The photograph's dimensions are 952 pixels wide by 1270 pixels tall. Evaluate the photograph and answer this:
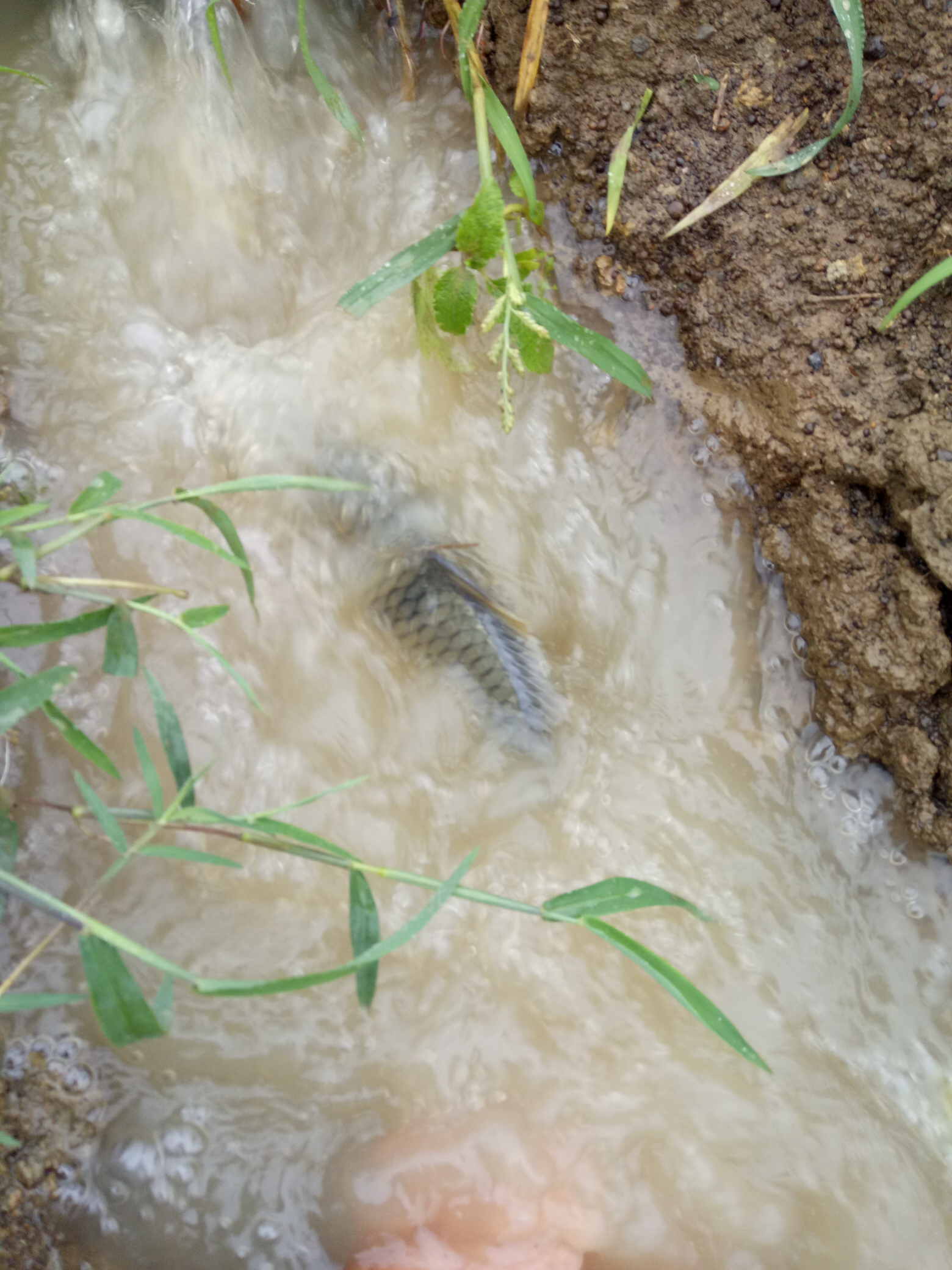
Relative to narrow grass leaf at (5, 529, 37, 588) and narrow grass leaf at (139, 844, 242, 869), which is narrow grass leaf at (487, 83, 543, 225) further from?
narrow grass leaf at (139, 844, 242, 869)

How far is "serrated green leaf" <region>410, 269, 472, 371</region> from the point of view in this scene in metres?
2.04

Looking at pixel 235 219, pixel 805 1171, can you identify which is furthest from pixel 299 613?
pixel 805 1171

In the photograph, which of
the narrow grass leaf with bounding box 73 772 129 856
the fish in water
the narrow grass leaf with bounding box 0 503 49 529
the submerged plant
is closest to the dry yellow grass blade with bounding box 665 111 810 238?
the fish in water

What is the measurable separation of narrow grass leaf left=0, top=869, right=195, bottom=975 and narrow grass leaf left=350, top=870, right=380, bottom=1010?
27 centimetres

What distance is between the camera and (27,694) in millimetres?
1377

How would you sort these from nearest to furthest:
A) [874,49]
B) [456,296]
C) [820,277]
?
1. [456,296]
2. [874,49]
3. [820,277]

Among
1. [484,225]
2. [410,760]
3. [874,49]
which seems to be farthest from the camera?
[410,760]

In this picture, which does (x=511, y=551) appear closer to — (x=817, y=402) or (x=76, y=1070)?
(x=817, y=402)

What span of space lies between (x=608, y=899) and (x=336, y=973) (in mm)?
465

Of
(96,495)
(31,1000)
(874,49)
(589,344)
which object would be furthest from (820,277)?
(31,1000)

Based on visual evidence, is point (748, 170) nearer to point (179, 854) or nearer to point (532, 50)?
point (532, 50)

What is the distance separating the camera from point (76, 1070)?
6.76 feet

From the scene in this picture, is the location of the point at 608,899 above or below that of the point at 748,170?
below

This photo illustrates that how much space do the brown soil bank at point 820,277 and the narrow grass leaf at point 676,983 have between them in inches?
34.5
